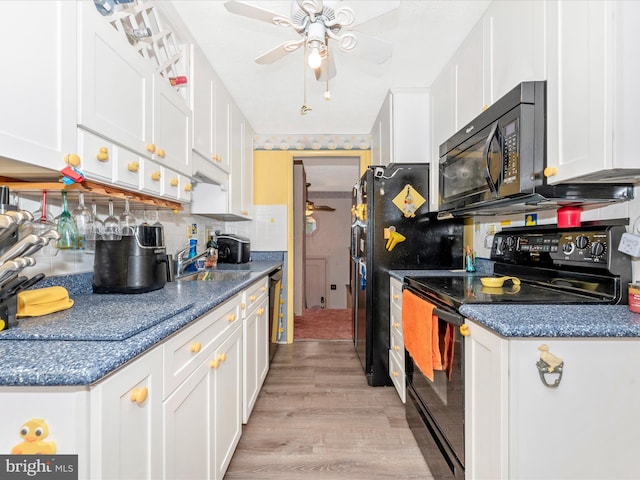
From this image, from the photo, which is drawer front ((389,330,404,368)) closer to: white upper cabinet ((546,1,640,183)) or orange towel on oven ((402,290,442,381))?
orange towel on oven ((402,290,442,381))

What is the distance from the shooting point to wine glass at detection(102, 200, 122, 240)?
141cm

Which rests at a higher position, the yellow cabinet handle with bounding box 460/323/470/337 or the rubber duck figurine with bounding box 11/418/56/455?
the yellow cabinet handle with bounding box 460/323/470/337

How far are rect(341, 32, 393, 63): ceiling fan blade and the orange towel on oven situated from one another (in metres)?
1.21

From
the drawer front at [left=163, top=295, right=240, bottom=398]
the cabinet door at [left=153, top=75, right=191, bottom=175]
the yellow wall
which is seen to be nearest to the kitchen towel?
the drawer front at [left=163, top=295, right=240, bottom=398]

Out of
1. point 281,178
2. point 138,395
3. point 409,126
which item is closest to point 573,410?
point 138,395

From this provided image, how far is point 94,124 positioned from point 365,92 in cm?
197

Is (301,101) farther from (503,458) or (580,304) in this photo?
(503,458)

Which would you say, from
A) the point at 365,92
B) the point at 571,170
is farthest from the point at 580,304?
the point at 365,92

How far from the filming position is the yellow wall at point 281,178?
139 inches

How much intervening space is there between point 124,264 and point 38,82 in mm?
712

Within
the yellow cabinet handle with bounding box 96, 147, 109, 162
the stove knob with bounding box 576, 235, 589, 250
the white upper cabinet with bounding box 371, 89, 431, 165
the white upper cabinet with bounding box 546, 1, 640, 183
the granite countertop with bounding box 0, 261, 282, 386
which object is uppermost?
the white upper cabinet with bounding box 371, 89, 431, 165

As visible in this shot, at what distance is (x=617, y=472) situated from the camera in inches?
35.8

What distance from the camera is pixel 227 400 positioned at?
4.85 feet

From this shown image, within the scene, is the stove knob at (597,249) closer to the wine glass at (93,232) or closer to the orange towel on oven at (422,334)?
the orange towel on oven at (422,334)
